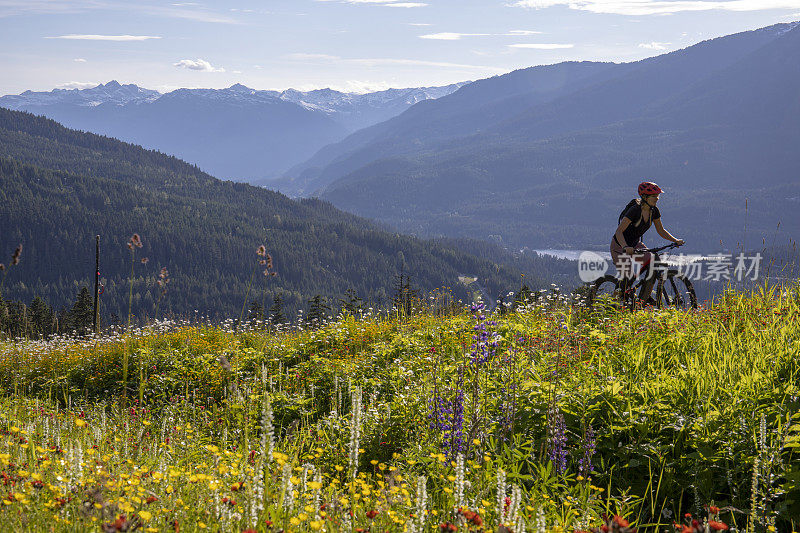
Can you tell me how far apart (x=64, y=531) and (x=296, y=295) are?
18974 centimetres

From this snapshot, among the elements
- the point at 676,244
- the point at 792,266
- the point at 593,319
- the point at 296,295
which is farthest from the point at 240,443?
the point at 296,295

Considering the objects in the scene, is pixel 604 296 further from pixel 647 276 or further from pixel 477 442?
pixel 477 442

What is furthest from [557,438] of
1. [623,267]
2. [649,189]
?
[649,189]

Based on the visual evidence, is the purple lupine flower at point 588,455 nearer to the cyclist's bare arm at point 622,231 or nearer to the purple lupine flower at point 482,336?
the purple lupine flower at point 482,336

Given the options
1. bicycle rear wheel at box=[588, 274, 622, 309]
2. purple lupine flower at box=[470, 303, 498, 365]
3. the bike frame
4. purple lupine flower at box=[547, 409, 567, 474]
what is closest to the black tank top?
the bike frame

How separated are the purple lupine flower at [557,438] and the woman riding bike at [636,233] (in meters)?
5.37

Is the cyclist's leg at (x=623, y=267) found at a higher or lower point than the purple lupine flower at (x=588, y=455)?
higher

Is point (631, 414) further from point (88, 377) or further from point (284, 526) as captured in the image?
point (88, 377)

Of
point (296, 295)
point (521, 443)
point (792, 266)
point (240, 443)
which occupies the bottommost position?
point (296, 295)

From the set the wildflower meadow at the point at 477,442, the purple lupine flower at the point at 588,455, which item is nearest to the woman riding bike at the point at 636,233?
the wildflower meadow at the point at 477,442

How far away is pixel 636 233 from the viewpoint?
9.09 meters

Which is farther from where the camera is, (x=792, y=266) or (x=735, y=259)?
(x=735, y=259)

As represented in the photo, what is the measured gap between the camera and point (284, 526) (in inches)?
115

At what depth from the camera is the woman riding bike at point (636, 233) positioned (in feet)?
28.6
